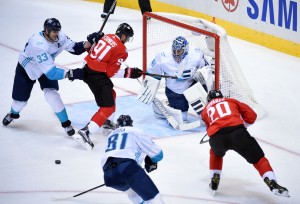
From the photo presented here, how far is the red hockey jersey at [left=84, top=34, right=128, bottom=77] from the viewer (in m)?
6.86

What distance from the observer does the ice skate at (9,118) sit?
722 cm

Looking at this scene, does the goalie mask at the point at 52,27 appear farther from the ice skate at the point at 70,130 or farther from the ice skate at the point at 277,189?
the ice skate at the point at 277,189

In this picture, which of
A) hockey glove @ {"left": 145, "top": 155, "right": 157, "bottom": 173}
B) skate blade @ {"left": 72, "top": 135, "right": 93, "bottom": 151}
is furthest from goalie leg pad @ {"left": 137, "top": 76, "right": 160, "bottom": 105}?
hockey glove @ {"left": 145, "top": 155, "right": 157, "bottom": 173}

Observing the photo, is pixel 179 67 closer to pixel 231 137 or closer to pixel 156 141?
pixel 156 141

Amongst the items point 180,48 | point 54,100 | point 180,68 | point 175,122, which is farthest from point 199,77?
point 54,100

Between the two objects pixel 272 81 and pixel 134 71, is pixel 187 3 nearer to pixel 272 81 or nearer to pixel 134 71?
pixel 272 81

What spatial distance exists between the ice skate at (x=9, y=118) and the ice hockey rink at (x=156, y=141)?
0.07 metres

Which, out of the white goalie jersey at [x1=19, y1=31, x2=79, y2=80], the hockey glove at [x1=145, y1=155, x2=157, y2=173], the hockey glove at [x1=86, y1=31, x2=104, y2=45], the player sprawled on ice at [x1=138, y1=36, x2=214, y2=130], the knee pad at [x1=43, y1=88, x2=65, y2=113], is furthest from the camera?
the player sprawled on ice at [x1=138, y1=36, x2=214, y2=130]

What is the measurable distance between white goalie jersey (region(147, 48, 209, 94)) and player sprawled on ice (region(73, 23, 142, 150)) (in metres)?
0.53

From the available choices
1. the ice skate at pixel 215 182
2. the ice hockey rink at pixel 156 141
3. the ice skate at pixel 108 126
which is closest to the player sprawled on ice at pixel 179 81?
the ice hockey rink at pixel 156 141

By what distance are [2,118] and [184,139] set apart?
→ 178cm

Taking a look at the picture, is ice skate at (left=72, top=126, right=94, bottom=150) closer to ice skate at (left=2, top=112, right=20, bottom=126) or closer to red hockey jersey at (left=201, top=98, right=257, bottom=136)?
ice skate at (left=2, top=112, right=20, bottom=126)

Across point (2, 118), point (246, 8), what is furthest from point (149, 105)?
point (246, 8)

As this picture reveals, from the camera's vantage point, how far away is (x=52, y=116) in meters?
7.68
